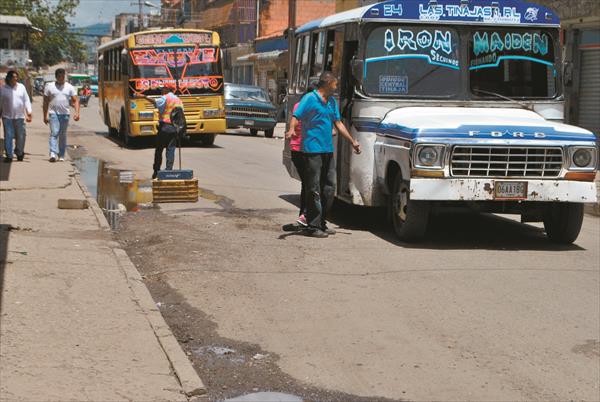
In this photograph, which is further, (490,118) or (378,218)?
(378,218)

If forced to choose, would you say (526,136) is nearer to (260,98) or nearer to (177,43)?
(177,43)

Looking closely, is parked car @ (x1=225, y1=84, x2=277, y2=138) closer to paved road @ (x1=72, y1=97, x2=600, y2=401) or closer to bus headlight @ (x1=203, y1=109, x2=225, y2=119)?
bus headlight @ (x1=203, y1=109, x2=225, y2=119)

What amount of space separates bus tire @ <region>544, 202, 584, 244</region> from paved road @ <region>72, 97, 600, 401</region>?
0.50ft

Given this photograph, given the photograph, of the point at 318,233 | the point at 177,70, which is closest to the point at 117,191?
the point at 318,233

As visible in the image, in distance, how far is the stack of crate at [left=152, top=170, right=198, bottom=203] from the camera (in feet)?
47.7

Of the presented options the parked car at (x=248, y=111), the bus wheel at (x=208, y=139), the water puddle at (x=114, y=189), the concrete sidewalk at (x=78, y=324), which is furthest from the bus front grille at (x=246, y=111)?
the concrete sidewalk at (x=78, y=324)

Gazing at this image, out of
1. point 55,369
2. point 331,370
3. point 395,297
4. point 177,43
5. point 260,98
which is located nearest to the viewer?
point 55,369

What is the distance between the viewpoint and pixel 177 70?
26312 millimetres

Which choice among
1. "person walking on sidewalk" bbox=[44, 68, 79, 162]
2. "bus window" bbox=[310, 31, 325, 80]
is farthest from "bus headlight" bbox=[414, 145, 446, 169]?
"person walking on sidewalk" bbox=[44, 68, 79, 162]

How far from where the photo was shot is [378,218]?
533 inches

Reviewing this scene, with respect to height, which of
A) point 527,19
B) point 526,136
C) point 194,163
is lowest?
point 194,163

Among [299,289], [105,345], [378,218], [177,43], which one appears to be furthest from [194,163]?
[105,345]

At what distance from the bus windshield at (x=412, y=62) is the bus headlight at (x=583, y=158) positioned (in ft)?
5.67

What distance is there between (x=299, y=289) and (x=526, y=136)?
10.7ft
